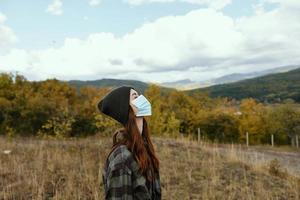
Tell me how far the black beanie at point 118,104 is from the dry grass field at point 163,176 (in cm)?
287

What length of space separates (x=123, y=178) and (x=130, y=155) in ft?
0.45

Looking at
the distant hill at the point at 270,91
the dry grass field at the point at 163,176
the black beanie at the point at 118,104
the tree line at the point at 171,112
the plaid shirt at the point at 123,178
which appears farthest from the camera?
the distant hill at the point at 270,91

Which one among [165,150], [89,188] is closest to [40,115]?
[165,150]

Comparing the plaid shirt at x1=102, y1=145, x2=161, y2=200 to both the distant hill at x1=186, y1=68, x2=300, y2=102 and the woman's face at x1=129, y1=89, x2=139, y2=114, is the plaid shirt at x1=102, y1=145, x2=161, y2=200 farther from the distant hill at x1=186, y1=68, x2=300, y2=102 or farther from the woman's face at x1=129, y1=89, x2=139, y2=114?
the distant hill at x1=186, y1=68, x2=300, y2=102

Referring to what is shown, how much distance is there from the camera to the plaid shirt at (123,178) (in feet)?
7.06

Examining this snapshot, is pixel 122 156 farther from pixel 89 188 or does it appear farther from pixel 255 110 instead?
pixel 255 110

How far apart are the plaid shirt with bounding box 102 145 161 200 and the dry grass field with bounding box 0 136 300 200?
2.90 m

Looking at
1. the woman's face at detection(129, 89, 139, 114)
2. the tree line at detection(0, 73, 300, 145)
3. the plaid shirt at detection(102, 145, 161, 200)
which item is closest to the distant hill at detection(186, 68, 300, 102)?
the tree line at detection(0, 73, 300, 145)

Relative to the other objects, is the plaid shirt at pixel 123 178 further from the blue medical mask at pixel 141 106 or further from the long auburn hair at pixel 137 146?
the blue medical mask at pixel 141 106

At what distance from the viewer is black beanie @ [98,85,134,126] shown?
7.68 ft

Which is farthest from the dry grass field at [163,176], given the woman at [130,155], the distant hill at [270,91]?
the distant hill at [270,91]

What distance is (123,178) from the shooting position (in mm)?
2150

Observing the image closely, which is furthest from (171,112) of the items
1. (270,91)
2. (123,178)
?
(270,91)

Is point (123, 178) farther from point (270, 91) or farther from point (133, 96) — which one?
point (270, 91)
